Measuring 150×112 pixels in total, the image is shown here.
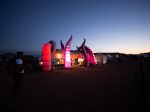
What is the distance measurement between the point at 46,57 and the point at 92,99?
16344mm

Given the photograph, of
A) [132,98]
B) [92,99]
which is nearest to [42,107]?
[92,99]

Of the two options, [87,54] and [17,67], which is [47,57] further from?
[17,67]

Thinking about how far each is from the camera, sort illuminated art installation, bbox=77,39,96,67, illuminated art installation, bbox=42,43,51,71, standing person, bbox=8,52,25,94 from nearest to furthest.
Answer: standing person, bbox=8,52,25,94 < illuminated art installation, bbox=42,43,51,71 < illuminated art installation, bbox=77,39,96,67

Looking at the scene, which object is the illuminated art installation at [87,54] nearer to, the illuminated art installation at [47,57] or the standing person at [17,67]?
the illuminated art installation at [47,57]

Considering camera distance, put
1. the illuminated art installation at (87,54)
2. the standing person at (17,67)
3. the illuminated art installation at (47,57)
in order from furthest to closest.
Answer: the illuminated art installation at (87,54)
the illuminated art installation at (47,57)
the standing person at (17,67)

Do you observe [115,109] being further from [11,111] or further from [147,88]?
[11,111]

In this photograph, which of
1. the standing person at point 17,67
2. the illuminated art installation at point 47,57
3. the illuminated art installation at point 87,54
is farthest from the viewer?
the illuminated art installation at point 87,54

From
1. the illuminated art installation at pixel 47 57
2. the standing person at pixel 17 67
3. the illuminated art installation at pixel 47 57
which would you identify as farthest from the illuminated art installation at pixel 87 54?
the standing person at pixel 17 67

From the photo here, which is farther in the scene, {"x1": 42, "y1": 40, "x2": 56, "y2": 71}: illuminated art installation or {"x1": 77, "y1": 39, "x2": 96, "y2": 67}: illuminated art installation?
{"x1": 77, "y1": 39, "x2": 96, "y2": 67}: illuminated art installation

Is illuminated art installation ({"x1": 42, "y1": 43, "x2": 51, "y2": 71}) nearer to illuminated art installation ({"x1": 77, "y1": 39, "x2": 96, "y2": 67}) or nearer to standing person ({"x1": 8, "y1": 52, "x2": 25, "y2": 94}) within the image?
illuminated art installation ({"x1": 77, "y1": 39, "x2": 96, "y2": 67})

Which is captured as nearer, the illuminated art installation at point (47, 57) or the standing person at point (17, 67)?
the standing person at point (17, 67)

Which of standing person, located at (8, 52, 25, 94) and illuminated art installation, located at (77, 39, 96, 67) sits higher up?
illuminated art installation, located at (77, 39, 96, 67)

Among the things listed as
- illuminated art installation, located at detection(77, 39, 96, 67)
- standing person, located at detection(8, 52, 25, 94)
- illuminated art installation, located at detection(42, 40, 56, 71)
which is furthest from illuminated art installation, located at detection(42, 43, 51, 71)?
standing person, located at detection(8, 52, 25, 94)

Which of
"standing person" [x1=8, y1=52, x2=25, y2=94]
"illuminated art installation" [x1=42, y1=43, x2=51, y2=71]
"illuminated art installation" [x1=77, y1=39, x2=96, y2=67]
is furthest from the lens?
"illuminated art installation" [x1=77, y1=39, x2=96, y2=67]
